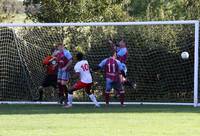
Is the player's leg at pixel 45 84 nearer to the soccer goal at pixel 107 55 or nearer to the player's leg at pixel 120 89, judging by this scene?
the soccer goal at pixel 107 55

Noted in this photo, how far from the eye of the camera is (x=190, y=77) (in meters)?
19.9

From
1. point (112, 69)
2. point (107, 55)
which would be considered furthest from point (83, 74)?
point (107, 55)

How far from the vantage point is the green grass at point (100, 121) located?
1312cm

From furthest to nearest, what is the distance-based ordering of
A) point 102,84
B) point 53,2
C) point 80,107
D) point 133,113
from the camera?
point 53,2 → point 102,84 → point 80,107 → point 133,113

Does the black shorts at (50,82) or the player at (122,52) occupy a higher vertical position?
the player at (122,52)

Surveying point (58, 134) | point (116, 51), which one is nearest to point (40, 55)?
point (116, 51)

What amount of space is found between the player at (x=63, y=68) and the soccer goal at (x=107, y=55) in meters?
1.11

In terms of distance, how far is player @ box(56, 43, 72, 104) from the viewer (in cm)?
1930

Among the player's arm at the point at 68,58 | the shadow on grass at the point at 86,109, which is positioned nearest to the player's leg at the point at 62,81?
the player's arm at the point at 68,58

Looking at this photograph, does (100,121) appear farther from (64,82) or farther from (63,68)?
(63,68)

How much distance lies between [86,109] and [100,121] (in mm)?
3060

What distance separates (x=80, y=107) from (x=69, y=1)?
659cm

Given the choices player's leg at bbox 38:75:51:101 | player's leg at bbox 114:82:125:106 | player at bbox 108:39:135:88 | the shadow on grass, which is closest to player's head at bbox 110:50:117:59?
player at bbox 108:39:135:88

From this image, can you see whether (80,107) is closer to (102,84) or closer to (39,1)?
(102,84)
